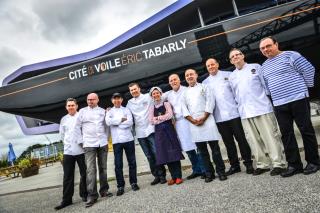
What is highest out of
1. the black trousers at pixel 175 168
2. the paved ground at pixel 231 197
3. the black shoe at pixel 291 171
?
the black trousers at pixel 175 168

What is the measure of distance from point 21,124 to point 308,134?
2269 cm

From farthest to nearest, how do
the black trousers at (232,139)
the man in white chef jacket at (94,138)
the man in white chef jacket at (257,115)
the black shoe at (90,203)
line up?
the man in white chef jacket at (94,138)
the black trousers at (232,139)
the black shoe at (90,203)
the man in white chef jacket at (257,115)

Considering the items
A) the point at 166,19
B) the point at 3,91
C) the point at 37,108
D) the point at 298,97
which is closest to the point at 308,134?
the point at 298,97

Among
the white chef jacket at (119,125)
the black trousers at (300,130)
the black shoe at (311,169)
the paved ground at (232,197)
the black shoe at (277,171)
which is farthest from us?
the white chef jacket at (119,125)

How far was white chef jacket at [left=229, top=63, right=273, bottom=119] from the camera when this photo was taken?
3.09 meters

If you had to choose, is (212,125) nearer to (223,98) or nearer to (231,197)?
(223,98)

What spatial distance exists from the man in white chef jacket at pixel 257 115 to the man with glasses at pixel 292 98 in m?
0.14

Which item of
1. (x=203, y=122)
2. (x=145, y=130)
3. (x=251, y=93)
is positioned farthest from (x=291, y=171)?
(x=145, y=130)

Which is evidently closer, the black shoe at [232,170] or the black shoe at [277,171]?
the black shoe at [277,171]

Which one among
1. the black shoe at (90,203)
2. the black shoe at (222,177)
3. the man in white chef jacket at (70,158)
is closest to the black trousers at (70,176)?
the man in white chef jacket at (70,158)

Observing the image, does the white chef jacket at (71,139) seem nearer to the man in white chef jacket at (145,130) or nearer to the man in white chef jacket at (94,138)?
the man in white chef jacket at (94,138)

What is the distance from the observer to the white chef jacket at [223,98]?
133 inches

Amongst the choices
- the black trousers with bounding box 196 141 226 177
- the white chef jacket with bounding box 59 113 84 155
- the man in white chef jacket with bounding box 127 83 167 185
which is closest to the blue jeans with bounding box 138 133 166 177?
the man in white chef jacket with bounding box 127 83 167 185

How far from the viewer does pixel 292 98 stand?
278 centimetres
